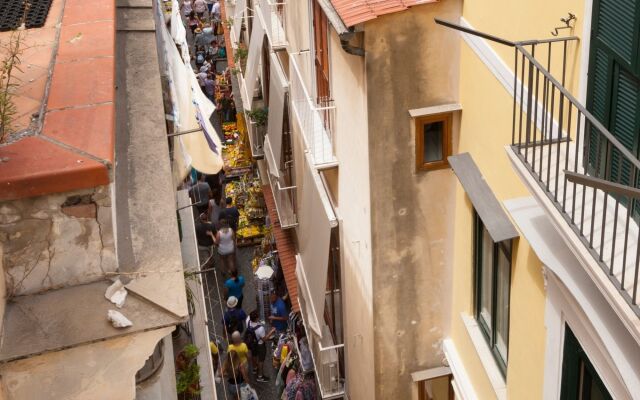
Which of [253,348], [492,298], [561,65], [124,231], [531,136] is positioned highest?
[561,65]

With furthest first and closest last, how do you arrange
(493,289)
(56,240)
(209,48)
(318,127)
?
1. (209,48)
2. (318,127)
3. (493,289)
4. (56,240)

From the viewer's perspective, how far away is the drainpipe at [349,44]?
340 inches

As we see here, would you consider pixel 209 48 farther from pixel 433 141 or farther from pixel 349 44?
pixel 349 44

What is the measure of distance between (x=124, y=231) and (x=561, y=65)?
344cm

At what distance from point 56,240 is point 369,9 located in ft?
12.1

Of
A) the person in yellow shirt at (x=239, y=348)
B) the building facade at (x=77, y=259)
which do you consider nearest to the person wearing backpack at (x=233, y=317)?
the person in yellow shirt at (x=239, y=348)

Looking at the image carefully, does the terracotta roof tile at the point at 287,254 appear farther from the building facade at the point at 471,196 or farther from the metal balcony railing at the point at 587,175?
the metal balcony railing at the point at 587,175

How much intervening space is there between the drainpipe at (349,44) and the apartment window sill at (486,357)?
285cm

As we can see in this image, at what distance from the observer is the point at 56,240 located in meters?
6.59

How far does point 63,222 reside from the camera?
258 inches

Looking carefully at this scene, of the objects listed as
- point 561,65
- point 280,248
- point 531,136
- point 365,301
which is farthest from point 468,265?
point 280,248

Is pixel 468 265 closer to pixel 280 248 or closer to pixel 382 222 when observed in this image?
pixel 382 222

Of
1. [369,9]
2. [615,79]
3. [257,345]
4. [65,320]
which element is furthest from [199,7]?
[615,79]

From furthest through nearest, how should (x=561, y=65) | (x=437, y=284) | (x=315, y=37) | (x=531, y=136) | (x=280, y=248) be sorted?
1. (x=280, y=248)
2. (x=315, y=37)
3. (x=437, y=284)
4. (x=531, y=136)
5. (x=561, y=65)
